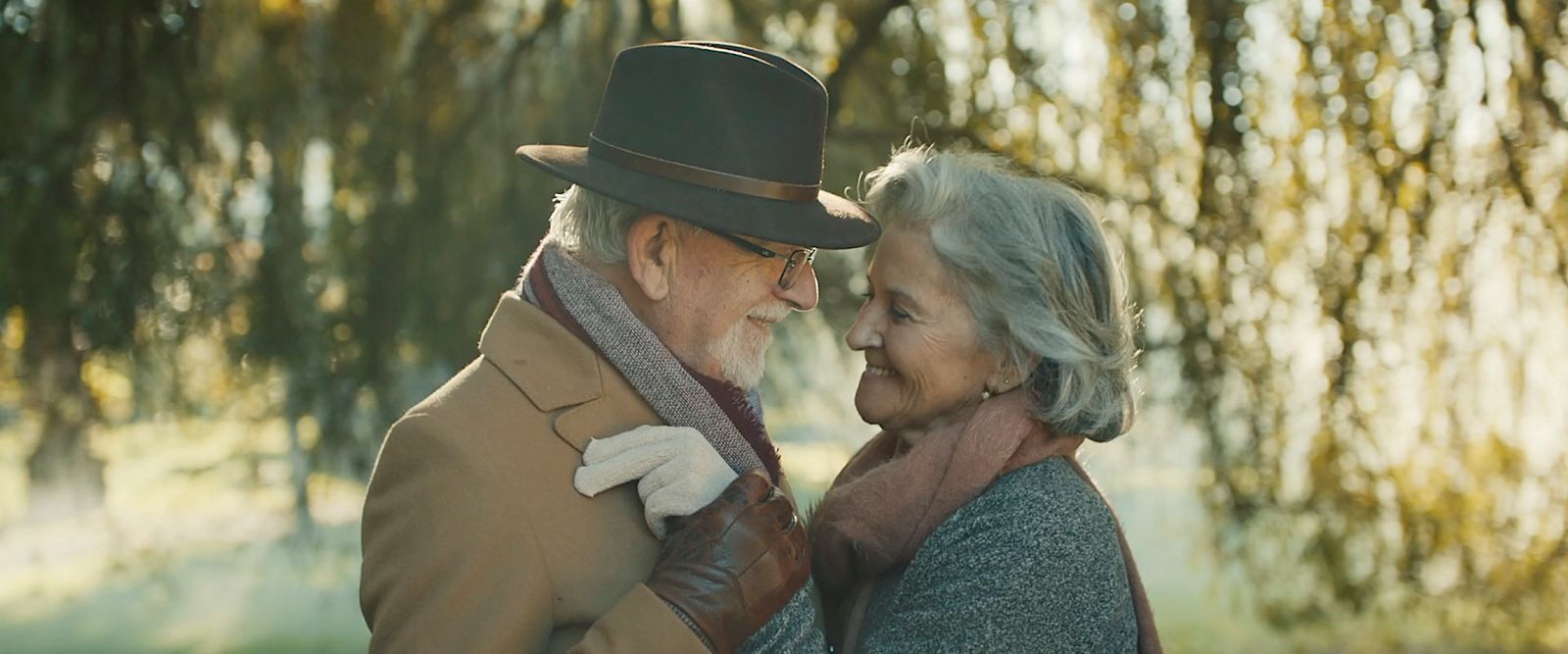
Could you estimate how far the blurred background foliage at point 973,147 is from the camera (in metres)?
4.95

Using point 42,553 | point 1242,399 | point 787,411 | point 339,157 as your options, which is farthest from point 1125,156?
point 42,553

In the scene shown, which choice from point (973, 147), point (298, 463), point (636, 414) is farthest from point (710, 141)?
point (298, 463)

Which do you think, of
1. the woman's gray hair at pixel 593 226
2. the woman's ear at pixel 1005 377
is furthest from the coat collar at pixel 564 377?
the woman's ear at pixel 1005 377

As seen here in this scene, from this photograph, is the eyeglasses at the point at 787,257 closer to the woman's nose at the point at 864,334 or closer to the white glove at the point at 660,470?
the woman's nose at the point at 864,334

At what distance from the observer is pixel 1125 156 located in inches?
210

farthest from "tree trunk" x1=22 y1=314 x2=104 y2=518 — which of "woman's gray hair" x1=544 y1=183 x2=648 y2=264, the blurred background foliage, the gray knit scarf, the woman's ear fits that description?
the woman's ear

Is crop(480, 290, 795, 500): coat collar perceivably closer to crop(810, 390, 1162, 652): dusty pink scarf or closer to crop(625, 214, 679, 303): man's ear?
crop(625, 214, 679, 303): man's ear

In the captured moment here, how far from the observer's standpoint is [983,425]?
2314 millimetres

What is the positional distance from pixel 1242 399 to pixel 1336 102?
1.11 meters

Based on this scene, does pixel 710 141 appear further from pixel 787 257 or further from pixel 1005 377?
pixel 1005 377

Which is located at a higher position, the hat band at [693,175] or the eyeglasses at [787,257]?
the hat band at [693,175]

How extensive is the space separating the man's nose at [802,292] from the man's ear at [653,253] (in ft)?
0.62

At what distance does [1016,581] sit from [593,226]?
32.1 inches

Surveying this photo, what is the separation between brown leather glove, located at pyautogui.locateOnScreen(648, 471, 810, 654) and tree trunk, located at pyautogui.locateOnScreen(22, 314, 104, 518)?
3.64 metres
